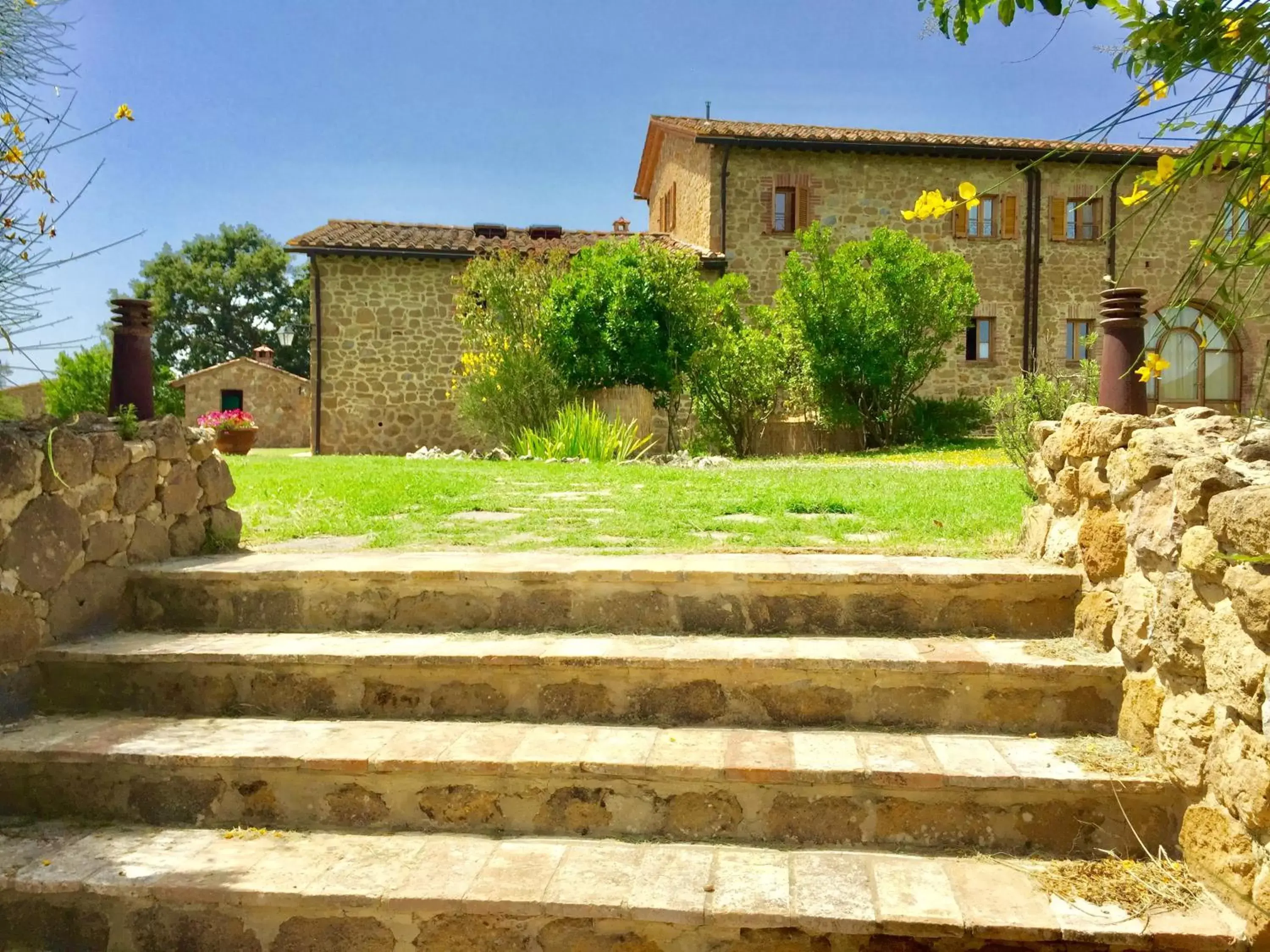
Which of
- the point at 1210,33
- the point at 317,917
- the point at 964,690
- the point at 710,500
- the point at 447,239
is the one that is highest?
the point at 447,239

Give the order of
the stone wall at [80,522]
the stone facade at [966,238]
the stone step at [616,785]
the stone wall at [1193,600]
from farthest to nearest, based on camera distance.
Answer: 1. the stone facade at [966,238]
2. the stone wall at [80,522]
3. the stone step at [616,785]
4. the stone wall at [1193,600]

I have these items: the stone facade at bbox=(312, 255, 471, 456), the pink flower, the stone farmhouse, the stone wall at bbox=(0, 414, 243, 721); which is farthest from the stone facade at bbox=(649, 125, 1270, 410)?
the stone wall at bbox=(0, 414, 243, 721)

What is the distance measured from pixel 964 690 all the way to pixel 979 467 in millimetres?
6292

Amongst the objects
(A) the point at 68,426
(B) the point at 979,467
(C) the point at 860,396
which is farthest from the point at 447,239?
(A) the point at 68,426

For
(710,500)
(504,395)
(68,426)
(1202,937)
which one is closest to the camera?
(1202,937)

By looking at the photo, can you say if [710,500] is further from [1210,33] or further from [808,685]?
[1210,33]

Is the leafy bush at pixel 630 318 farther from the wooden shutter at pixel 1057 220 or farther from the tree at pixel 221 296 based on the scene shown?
the tree at pixel 221 296

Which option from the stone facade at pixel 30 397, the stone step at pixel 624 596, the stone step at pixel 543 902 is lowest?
the stone step at pixel 543 902

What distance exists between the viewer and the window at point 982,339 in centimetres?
1930

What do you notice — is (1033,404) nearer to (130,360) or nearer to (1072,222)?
(130,360)

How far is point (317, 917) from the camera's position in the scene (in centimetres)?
255

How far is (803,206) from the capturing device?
60.6 feet

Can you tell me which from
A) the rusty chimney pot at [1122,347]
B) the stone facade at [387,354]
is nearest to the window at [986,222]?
the stone facade at [387,354]

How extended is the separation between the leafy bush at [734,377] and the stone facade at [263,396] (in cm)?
1566
